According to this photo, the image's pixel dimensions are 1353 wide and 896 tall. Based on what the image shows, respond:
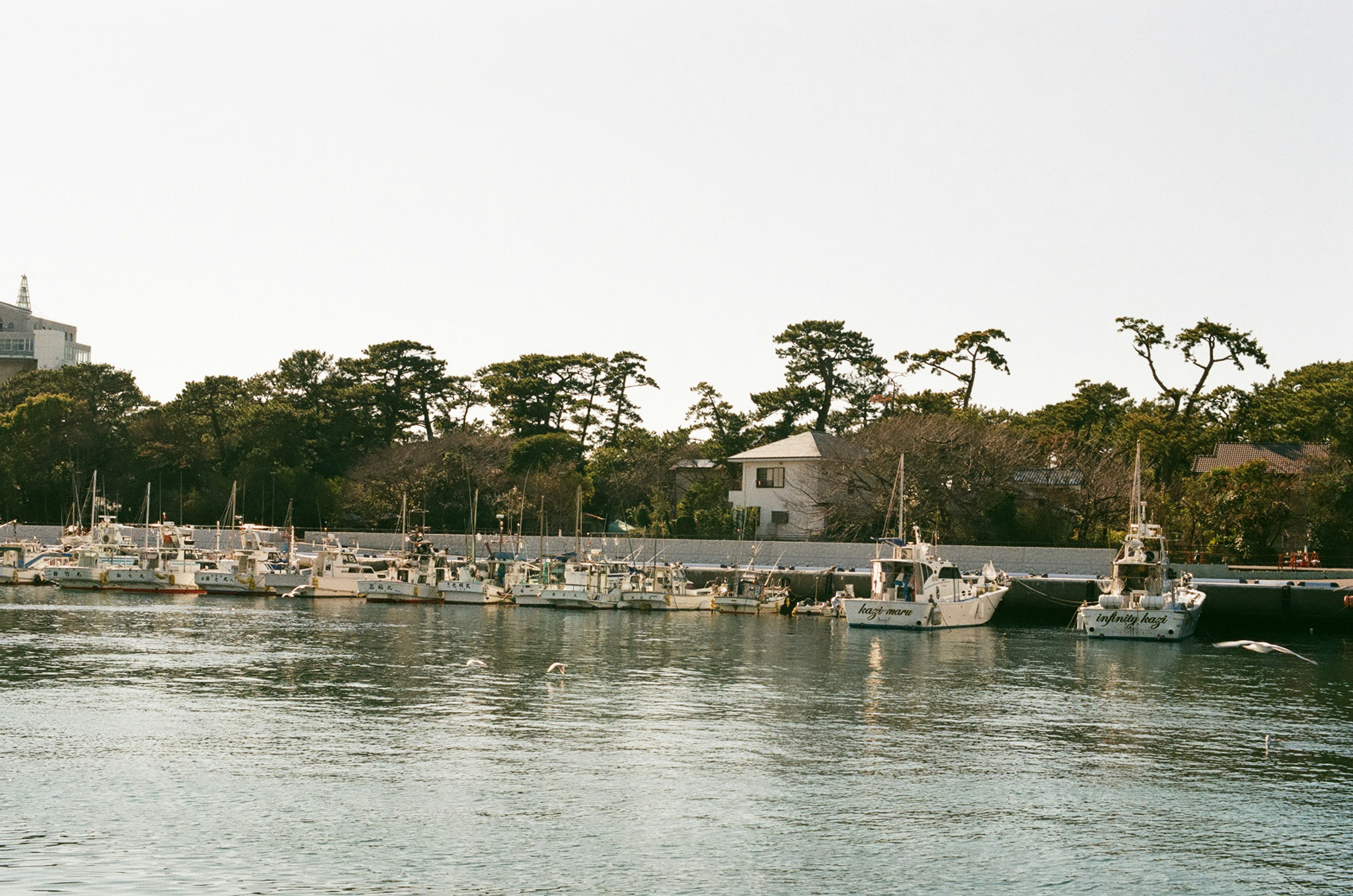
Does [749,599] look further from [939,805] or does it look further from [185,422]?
[185,422]

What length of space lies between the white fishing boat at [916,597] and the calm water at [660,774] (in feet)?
49.8

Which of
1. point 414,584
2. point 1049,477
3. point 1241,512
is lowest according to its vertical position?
point 414,584

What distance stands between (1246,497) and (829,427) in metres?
39.8

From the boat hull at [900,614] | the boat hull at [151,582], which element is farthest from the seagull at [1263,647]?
the boat hull at [151,582]

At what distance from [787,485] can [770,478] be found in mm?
1947

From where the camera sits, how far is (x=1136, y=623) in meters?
59.2

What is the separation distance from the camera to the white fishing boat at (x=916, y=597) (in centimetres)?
6319

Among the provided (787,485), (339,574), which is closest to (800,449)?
(787,485)

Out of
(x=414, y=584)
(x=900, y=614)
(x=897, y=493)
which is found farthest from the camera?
(x=897, y=493)

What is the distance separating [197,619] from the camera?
6259 cm

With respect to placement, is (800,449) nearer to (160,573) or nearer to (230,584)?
(230,584)

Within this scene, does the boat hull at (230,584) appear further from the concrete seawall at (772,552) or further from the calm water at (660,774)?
the calm water at (660,774)

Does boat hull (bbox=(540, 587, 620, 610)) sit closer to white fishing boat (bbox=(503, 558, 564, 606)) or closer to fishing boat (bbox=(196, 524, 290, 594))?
white fishing boat (bbox=(503, 558, 564, 606))

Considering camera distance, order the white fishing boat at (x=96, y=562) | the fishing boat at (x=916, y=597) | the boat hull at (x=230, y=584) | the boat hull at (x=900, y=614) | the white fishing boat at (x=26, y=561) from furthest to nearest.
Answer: the white fishing boat at (x=26, y=561) < the white fishing boat at (x=96, y=562) < the boat hull at (x=230, y=584) < the fishing boat at (x=916, y=597) < the boat hull at (x=900, y=614)
